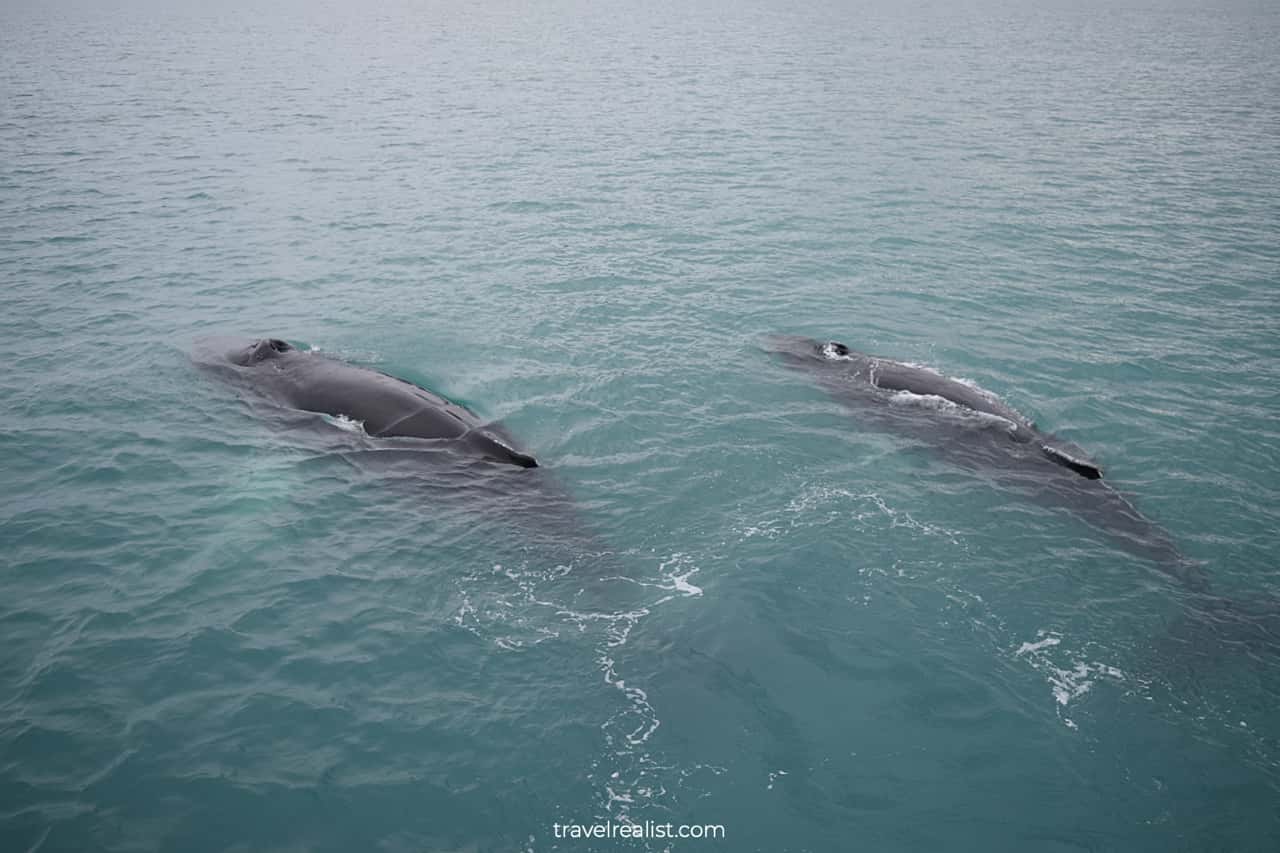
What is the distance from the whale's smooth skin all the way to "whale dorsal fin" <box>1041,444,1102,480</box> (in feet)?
0.08

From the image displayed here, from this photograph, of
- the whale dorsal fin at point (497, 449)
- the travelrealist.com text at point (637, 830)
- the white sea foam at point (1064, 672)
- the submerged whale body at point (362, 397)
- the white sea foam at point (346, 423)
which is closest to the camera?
the travelrealist.com text at point (637, 830)

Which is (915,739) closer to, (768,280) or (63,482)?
(63,482)

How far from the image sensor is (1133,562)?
18203 mm

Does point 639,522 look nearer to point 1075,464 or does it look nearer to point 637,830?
point 637,830

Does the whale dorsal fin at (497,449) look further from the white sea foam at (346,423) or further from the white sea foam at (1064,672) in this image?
the white sea foam at (1064,672)

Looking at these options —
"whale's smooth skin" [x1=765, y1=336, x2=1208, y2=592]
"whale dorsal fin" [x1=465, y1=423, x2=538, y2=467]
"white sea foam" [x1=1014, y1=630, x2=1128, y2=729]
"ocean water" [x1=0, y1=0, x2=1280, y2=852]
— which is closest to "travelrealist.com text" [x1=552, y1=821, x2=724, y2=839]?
"ocean water" [x1=0, y1=0, x2=1280, y2=852]

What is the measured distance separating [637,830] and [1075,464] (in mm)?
14656

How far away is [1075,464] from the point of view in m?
20.8

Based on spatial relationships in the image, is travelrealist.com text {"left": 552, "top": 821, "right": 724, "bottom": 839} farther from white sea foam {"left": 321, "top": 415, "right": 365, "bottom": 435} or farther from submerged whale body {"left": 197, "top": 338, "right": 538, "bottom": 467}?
white sea foam {"left": 321, "top": 415, "right": 365, "bottom": 435}

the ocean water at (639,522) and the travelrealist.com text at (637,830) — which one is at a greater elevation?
the ocean water at (639,522)

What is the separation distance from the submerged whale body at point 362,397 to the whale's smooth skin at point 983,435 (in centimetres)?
1028

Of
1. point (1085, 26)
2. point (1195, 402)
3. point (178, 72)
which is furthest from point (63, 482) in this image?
point (1085, 26)

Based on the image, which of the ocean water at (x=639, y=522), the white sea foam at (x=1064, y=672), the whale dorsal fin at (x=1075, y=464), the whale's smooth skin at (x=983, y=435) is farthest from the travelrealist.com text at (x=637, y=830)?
the whale dorsal fin at (x=1075, y=464)

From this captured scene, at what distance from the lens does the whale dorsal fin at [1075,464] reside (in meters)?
20.6
